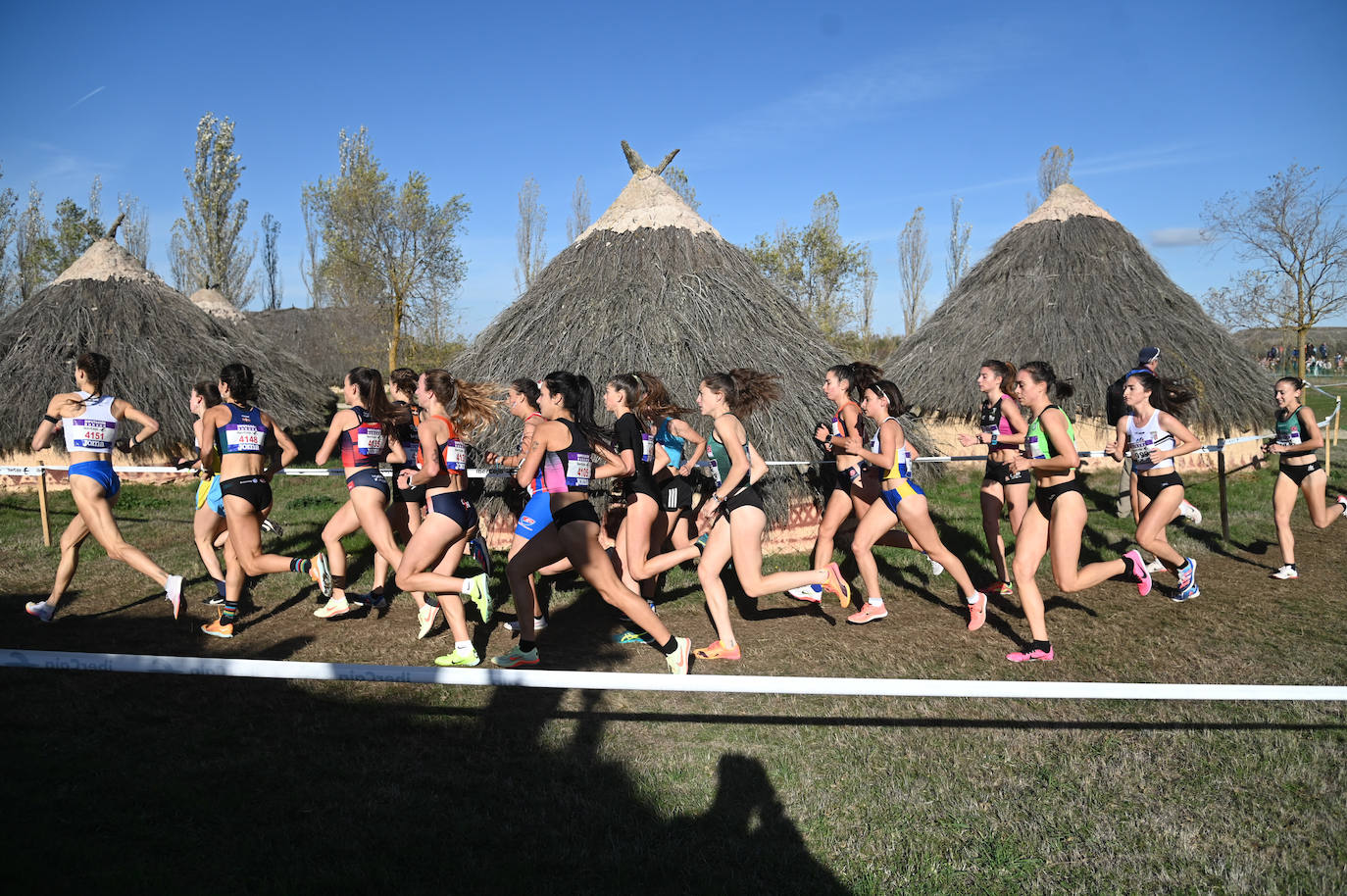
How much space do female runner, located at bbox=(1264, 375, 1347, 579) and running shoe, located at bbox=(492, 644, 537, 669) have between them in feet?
23.3

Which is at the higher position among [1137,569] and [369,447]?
[369,447]

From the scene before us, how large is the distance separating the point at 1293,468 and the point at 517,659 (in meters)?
7.65

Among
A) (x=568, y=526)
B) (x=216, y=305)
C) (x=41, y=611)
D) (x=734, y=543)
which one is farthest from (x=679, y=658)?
(x=216, y=305)

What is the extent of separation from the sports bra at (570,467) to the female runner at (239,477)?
2.52 metres

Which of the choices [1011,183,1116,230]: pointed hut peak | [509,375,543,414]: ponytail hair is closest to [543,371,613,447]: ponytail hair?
[509,375,543,414]: ponytail hair

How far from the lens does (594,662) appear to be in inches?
226

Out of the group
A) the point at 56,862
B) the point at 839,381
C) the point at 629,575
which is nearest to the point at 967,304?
the point at 839,381

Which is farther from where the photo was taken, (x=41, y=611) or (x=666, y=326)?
(x=666, y=326)

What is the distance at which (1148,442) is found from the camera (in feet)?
21.7

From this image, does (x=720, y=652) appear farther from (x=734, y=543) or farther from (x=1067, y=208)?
(x=1067, y=208)

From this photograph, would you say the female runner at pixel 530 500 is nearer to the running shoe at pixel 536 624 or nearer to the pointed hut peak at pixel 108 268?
the running shoe at pixel 536 624

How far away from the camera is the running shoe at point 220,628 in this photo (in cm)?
625

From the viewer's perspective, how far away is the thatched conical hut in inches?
354

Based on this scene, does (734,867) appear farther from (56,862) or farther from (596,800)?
(56,862)
